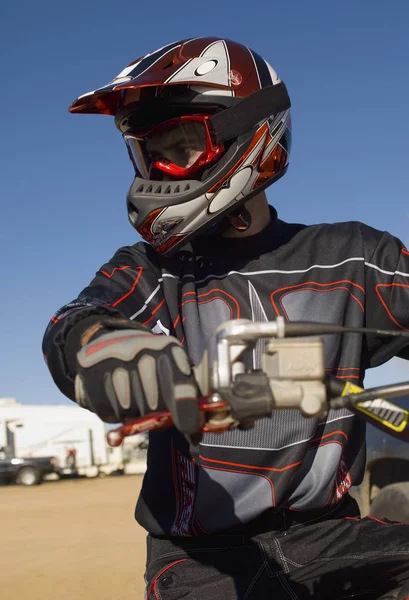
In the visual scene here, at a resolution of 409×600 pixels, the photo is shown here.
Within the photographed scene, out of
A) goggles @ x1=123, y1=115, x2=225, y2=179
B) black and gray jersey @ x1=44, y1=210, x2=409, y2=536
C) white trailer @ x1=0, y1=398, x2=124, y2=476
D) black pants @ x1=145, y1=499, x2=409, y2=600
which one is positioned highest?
goggles @ x1=123, y1=115, x2=225, y2=179

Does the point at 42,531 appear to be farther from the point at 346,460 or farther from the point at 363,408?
the point at 363,408

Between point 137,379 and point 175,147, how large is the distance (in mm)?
1706

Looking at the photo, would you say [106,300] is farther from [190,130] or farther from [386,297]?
[386,297]

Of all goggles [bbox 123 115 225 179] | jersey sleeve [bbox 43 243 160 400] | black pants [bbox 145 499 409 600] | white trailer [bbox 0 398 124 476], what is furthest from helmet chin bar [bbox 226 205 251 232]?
white trailer [bbox 0 398 124 476]

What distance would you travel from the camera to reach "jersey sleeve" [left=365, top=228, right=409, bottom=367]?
9.76 ft

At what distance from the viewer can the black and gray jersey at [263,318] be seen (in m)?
2.74

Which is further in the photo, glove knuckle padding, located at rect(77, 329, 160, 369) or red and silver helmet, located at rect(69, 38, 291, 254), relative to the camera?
red and silver helmet, located at rect(69, 38, 291, 254)

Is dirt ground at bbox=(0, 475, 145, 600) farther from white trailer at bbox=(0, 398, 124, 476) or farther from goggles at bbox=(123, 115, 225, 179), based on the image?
white trailer at bbox=(0, 398, 124, 476)

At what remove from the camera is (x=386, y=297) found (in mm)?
3004

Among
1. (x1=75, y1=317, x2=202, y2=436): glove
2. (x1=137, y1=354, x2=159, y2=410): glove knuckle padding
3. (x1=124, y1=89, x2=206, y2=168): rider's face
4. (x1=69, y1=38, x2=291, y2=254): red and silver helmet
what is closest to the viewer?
(x1=75, y1=317, x2=202, y2=436): glove

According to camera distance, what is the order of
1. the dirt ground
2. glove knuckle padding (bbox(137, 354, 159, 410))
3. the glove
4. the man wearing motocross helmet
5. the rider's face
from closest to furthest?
the glove → glove knuckle padding (bbox(137, 354, 159, 410)) → the man wearing motocross helmet → the rider's face → the dirt ground

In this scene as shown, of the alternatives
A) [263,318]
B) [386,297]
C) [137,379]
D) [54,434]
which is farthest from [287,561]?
[54,434]

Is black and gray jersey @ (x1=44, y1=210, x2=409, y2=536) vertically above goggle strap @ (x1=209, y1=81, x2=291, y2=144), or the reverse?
goggle strap @ (x1=209, y1=81, x2=291, y2=144)

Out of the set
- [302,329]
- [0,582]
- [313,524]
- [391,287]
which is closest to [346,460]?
[313,524]
